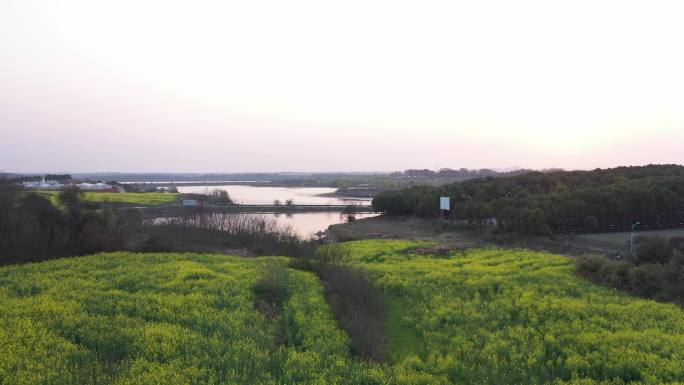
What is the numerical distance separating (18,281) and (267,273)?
24.5 feet

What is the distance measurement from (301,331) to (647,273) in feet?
42.9

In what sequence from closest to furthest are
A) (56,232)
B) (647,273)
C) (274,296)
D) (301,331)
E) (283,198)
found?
1. (301,331)
2. (274,296)
3. (647,273)
4. (56,232)
5. (283,198)

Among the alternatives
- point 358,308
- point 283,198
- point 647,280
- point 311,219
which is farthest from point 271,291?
point 283,198

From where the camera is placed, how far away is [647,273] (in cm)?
1762

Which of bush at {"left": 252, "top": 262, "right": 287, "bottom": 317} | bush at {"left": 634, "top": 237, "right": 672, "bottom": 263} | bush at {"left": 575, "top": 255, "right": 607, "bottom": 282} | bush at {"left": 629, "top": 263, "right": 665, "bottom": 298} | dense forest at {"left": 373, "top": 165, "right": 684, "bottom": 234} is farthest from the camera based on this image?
dense forest at {"left": 373, "top": 165, "right": 684, "bottom": 234}

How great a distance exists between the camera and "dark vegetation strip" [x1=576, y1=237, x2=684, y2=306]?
16891 millimetres

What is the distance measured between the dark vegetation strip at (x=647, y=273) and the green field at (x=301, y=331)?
109 cm

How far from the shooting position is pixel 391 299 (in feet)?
54.2

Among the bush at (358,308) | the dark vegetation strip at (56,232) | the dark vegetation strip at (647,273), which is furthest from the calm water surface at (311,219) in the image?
the bush at (358,308)

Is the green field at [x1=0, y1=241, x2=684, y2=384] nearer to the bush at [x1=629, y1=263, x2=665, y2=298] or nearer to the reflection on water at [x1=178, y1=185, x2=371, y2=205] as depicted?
the bush at [x1=629, y1=263, x2=665, y2=298]

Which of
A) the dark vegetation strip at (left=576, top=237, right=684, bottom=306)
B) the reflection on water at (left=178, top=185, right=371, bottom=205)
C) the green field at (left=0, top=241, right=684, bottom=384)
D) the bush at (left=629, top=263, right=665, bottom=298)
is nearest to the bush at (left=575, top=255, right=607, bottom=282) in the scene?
the dark vegetation strip at (left=576, top=237, right=684, bottom=306)

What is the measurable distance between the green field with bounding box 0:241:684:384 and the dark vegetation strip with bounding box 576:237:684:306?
1.09m

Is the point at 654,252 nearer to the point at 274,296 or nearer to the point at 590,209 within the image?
the point at 274,296

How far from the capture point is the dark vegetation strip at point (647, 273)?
55.4ft
